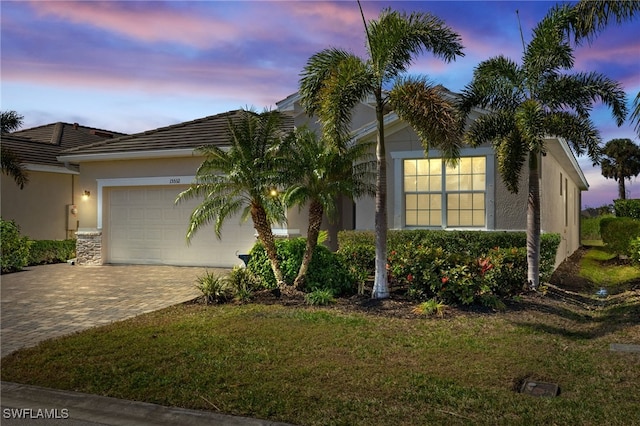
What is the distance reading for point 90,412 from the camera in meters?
4.95

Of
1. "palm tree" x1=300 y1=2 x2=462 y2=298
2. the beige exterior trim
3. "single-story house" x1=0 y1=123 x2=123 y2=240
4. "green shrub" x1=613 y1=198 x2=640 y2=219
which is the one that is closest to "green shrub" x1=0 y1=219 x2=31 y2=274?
"single-story house" x1=0 y1=123 x2=123 y2=240

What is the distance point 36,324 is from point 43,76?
291 inches

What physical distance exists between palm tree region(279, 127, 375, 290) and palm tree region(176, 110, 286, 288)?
1.20ft

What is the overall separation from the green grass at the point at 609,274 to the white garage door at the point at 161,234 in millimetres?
9775

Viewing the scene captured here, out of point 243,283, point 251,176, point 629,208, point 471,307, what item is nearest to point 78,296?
point 243,283

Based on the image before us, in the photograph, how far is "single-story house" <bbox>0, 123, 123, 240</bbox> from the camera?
61.3 ft

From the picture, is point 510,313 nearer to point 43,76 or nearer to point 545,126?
point 545,126

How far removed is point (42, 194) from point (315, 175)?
14.3 m

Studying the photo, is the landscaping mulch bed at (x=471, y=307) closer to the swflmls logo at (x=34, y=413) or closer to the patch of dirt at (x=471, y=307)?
the patch of dirt at (x=471, y=307)

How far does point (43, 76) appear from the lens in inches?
515

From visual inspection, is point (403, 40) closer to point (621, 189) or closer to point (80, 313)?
point (80, 313)

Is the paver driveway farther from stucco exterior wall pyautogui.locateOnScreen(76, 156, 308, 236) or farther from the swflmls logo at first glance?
the swflmls logo

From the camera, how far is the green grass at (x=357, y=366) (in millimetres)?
4684

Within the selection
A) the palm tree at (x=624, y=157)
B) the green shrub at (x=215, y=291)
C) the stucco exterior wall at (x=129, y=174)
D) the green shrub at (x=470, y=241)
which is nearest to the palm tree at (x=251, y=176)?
the green shrub at (x=215, y=291)
